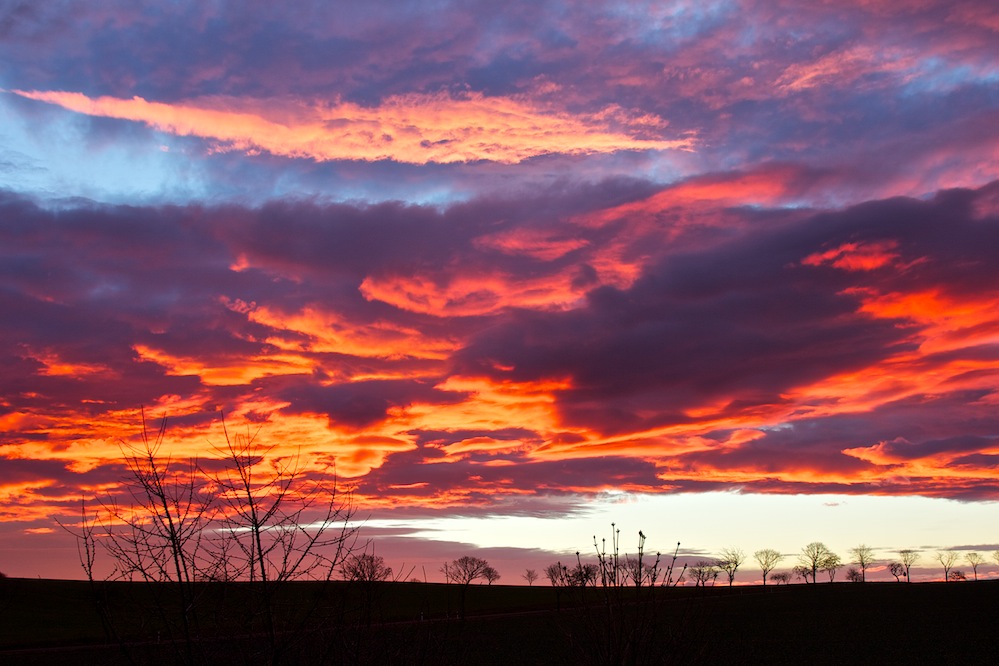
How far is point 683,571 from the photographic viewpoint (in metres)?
11.7

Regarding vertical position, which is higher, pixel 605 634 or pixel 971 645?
pixel 605 634

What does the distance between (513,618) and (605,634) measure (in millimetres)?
102792

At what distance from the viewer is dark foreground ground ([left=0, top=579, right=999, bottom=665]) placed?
30.6 ft

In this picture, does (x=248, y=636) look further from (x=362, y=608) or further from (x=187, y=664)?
(x=362, y=608)

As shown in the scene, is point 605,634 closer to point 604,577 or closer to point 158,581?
point 604,577

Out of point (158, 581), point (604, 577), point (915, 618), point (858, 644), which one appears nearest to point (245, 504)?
point (158, 581)

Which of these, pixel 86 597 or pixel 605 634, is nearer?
pixel 86 597

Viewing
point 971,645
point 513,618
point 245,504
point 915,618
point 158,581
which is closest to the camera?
point 158,581

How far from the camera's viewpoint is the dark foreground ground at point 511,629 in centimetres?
932

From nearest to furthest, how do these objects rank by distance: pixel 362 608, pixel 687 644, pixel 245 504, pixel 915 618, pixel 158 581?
pixel 158 581 → pixel 245 504 → pixel 362 608 → pixel 687 644 → pixel 915 618

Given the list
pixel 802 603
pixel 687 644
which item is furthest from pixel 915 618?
pixel 687 644

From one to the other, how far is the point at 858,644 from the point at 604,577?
63.6m

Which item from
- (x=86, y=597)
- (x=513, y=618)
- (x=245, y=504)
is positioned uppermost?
(x=245, y=504)

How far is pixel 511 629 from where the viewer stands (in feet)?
285
